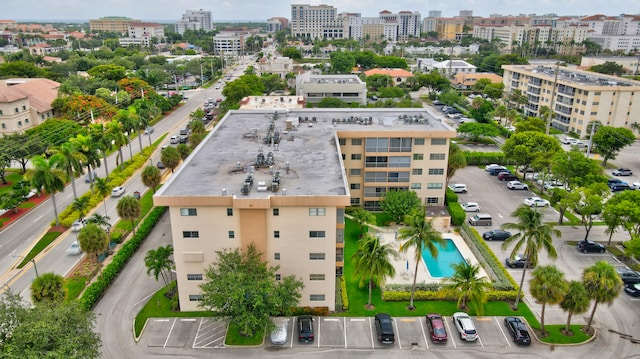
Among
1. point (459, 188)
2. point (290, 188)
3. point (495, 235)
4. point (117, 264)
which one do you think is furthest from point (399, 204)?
point (117, 264)

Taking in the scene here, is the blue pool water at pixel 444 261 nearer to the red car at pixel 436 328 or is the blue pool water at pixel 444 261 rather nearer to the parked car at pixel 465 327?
the parked car at pixel 465 327

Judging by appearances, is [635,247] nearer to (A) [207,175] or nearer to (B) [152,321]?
(A) [207,175]

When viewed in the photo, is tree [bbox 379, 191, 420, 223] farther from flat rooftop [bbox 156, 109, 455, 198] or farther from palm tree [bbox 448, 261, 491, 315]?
palm tree [bbox 448, 261, 491, 315]

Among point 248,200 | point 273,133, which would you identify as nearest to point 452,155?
point 273,133

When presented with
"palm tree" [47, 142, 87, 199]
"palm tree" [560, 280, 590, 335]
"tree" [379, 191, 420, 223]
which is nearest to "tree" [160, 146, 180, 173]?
"palm tree" [47, 142, 87, 199]

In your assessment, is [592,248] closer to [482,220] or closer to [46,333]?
[482,220]

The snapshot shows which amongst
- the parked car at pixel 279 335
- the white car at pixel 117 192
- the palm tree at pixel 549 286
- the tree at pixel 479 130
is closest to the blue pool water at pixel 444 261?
the palm tree at pixel 549 286
